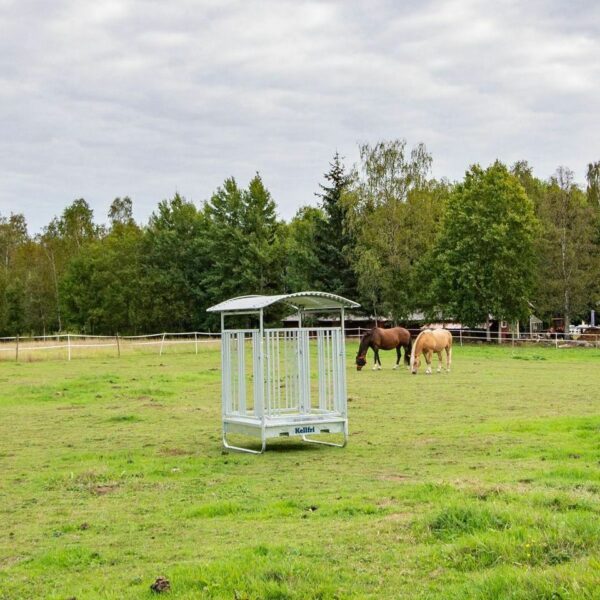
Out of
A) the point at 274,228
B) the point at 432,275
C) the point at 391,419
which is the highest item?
the point at 274,228

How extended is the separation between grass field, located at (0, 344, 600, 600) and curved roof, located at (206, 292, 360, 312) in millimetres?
2153

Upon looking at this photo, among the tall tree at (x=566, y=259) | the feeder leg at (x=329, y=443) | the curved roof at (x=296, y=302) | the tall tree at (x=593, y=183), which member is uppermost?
the tall tree at (x=593, y=183)

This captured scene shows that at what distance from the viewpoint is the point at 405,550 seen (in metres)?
6.02

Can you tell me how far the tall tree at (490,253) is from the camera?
52.3 metres

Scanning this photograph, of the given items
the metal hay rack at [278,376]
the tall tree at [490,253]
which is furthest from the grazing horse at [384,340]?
the tall tree at [490,253]

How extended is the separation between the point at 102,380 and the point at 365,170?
127 feet

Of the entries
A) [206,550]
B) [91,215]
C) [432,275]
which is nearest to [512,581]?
[206,550]

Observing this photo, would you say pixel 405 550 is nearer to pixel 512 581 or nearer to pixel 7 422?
pixel 512 581

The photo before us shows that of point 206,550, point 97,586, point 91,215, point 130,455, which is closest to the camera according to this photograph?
point 97,586

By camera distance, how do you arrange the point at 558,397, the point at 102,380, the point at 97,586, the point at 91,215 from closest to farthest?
the point at 97,586 < the point at 558,397 < the point at 102,380 < the point at 91,215

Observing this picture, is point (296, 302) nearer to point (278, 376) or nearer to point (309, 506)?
point (278, 376)

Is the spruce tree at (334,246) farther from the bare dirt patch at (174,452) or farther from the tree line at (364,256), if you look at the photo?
the bare dirt patch at (174,452)

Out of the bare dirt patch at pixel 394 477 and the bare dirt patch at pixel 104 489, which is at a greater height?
the bare dirt patch at pixel 394 477

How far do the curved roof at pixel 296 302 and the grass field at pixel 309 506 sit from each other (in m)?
2.15
